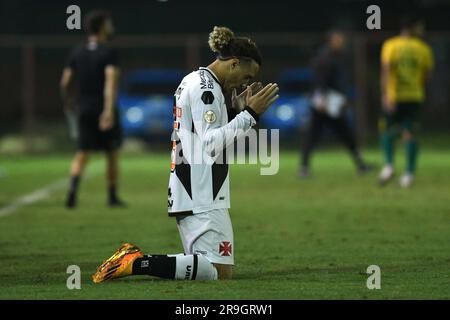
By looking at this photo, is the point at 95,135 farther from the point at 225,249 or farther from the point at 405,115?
the point at 225,249

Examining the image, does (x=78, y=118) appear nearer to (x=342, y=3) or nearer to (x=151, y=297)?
(x=151, y=297)

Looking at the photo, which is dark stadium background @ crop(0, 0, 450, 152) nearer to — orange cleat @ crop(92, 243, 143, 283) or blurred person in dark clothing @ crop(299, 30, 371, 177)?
blurred person in dark clothing @ crop(299, 30, 371, 177)

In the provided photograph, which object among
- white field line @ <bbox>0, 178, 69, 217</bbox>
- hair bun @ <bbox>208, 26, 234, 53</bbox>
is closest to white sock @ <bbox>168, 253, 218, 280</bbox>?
hair bun @ <bbox>208, 26, 234, 53</bbox>

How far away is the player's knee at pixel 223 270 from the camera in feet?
29.4

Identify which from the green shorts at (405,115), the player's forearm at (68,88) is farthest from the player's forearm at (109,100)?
the green shorts at (405,115)

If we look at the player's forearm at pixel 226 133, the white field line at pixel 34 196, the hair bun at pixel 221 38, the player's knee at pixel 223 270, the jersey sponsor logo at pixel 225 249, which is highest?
the hair bun at pixel 221 38

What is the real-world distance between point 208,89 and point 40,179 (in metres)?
13.0

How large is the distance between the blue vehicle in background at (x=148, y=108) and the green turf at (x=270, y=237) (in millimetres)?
9141

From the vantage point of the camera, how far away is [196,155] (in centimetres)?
894

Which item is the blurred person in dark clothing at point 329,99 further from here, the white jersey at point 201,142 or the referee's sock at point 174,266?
the referee's sock at point 174,266

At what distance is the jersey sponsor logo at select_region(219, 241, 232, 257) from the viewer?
29.3ft

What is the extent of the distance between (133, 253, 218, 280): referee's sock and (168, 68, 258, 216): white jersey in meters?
0.37

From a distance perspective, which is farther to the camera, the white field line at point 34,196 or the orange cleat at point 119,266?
the white field line at point 34,196
